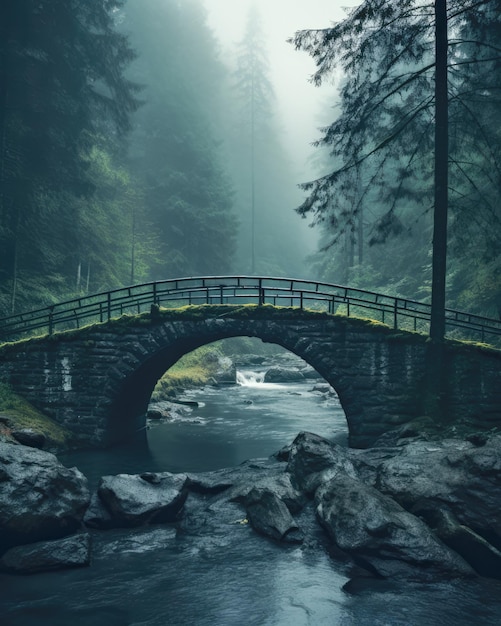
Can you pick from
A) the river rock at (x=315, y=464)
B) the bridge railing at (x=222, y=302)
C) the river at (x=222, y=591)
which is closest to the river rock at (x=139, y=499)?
the river at (x=222, y=591)

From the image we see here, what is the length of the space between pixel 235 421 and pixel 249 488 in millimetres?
10200

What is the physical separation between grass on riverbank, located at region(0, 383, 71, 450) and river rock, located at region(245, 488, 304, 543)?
7908 mm

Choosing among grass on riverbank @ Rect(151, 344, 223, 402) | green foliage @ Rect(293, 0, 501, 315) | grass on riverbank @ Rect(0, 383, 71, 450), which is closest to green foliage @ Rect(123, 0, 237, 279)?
grass on riverbank @ Rect(151, 344, 223, 402)

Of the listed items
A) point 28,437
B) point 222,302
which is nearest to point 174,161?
point 222,302

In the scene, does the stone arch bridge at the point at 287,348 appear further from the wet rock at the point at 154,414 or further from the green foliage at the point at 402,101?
the wet rock at the point at 154,414

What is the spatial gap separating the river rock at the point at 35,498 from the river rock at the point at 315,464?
4.79 m

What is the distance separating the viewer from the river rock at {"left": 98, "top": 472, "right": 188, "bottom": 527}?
10.3m

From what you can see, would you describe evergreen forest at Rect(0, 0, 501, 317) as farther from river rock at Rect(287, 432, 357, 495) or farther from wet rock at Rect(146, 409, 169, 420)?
wet rock at Rect(146, 409, 169, 420)

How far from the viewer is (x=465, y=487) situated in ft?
30.5

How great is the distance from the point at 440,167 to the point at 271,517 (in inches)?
429

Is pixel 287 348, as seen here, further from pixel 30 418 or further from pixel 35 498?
pixel 35 498

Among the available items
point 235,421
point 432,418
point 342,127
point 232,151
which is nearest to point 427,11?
point 342,127

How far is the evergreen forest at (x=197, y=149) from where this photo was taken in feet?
49.7

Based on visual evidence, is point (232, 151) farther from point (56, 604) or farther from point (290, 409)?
point (56, 604)
